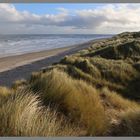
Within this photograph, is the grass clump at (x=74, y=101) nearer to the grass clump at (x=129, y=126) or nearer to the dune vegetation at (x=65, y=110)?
the dune vegetation at (x=65, y=110)

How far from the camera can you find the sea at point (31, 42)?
9.29m

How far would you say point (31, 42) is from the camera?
10844 millimetres

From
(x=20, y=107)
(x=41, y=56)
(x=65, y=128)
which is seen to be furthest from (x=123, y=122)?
(x=41, y=56)

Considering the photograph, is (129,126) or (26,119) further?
(129,126)

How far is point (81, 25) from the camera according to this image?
158 inches

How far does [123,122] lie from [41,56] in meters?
6.11

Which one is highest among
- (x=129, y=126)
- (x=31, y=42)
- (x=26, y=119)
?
(x=26, y=119)

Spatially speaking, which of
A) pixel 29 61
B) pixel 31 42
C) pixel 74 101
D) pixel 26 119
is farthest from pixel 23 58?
pixel 26 119

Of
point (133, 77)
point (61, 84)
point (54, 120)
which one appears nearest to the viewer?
point (54, 120)

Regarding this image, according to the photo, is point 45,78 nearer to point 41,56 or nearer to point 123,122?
point 123,122

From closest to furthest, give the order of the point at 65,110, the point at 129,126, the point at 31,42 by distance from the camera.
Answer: the point at 129,126 → the point at 65,110 → the point at 31,42

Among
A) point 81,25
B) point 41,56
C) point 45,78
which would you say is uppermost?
point 81,25

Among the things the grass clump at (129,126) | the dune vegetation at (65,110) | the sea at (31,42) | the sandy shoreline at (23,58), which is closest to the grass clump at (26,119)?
the dune vegetation at (65,110)

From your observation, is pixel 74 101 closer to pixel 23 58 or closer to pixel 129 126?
pixel 129 126
